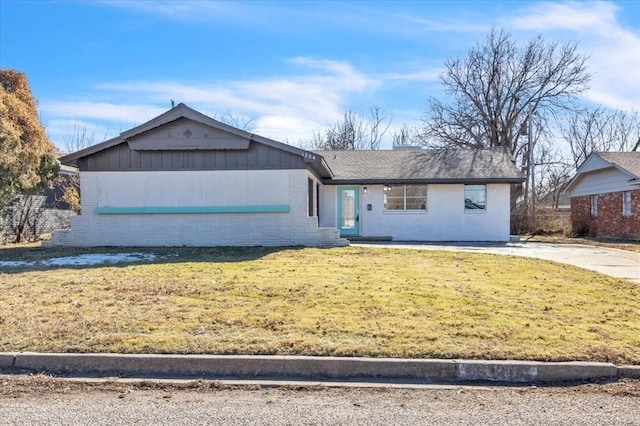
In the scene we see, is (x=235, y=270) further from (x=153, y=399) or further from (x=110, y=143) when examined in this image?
(x=110, y=143)

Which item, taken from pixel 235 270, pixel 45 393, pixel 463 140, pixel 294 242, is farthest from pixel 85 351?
pixel 463 140

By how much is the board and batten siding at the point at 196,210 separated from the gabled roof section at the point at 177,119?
26.1 inches

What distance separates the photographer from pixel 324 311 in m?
6.77

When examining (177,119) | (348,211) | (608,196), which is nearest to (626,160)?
(608,196)

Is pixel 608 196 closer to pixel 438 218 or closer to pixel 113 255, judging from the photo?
pixel 438 218

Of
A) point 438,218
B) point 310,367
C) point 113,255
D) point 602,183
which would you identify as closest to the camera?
point 310,367

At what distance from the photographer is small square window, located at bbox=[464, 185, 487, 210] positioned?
814 inches

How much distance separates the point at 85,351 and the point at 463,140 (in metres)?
32.5

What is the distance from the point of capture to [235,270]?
1059 centimetres

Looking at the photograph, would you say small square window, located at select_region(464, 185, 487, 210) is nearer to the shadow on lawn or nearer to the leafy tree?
the shadow on lawn

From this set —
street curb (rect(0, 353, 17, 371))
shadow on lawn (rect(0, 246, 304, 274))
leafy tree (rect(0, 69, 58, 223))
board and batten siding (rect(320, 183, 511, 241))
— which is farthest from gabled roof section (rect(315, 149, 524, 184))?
street curb (rect(0, 353, 17, 371))

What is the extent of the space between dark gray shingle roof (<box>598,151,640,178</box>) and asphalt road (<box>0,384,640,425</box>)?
22242 mm

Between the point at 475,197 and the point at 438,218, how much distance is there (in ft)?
5.69

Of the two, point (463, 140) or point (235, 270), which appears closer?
point (235, 270)
